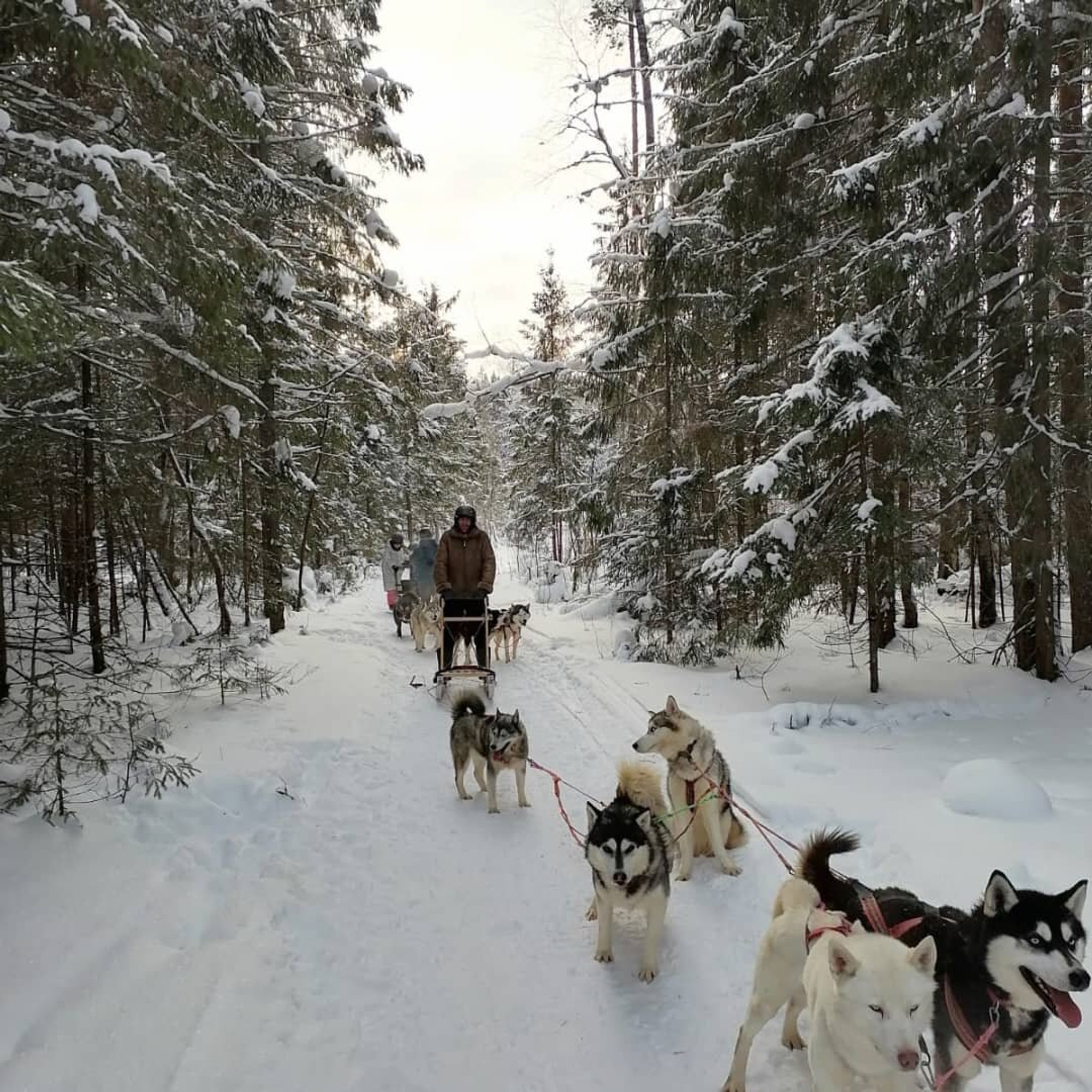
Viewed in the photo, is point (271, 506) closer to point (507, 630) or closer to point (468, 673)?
point (507, 630)

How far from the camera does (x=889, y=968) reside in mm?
2160

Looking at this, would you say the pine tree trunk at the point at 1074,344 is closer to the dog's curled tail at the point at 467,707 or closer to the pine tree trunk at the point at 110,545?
the dog's curled tail at the point at 467,707

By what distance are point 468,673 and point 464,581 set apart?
4.56 feet

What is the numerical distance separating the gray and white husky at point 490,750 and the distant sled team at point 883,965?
174 centimetres

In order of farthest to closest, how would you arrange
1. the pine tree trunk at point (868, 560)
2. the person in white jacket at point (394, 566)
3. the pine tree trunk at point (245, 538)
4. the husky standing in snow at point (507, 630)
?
the person in white jacket at point (394, 566) < the husky standing in snow at point (507, 630) < the pine tree trunk at point (245, 538) < the pine tree trunk at point (868, 560)

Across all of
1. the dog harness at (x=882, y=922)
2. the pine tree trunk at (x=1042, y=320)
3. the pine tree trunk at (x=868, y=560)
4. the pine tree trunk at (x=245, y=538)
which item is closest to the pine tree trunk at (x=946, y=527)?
the pine tree trunk at (x=1042, y=320)

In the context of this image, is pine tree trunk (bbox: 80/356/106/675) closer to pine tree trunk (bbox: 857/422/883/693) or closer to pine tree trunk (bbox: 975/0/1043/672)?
pine tree trunk (bbox: 857/422/883/693)

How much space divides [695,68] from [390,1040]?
12720 mm

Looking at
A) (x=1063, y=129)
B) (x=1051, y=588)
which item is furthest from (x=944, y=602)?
(x=1063, y=129)

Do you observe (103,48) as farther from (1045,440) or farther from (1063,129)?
(1063,129)

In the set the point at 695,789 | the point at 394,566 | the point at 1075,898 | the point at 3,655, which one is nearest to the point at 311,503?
the point at 394,566

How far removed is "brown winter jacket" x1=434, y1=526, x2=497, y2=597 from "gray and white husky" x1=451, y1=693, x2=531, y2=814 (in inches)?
133

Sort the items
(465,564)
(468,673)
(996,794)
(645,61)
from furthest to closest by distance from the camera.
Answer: (645,61), (465,564), (468,673), (996,794)

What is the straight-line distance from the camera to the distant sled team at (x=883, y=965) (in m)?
2.17
